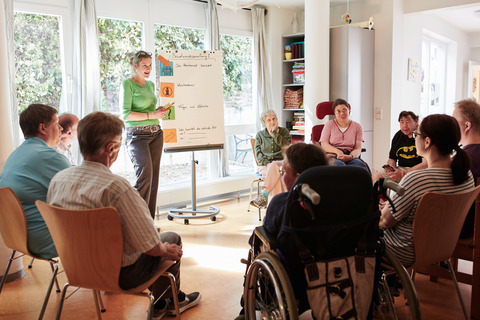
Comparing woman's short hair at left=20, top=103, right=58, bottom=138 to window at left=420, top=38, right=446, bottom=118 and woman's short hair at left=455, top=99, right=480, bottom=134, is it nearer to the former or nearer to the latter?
woman's short hair at left=455, top=99, right=480, bottom=134

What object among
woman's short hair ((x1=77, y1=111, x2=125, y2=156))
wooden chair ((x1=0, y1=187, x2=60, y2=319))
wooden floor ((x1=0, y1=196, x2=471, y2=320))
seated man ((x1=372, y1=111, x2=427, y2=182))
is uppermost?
woman's short hair ((x1=77, y1=111, x2=125, y2=156))

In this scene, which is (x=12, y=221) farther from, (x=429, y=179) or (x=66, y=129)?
(x=429, y=179)

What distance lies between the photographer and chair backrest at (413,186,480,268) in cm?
208

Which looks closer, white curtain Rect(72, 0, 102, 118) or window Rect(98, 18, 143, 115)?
white curtain Rect(72, 0, 102, 118)

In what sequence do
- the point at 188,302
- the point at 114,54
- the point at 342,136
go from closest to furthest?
the point at 188,302
the point at 342,136
the point at 114,54

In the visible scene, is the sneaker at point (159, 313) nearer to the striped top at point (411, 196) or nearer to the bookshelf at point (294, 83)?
the striped top at point (411, 196)

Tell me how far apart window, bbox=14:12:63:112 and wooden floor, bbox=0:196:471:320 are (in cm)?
165

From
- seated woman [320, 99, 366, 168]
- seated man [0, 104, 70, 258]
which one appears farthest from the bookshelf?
seated man [0, 104, 70, 258]

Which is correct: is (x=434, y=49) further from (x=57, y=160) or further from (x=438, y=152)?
(x=57, y=160)

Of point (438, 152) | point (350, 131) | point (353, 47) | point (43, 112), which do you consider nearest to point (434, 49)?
point (353, 47)

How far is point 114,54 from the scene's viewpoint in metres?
4.89

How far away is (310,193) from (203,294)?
1.66m

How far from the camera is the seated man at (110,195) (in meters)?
1.88

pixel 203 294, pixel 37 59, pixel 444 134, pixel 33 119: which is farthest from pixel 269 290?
pixel 37 59
